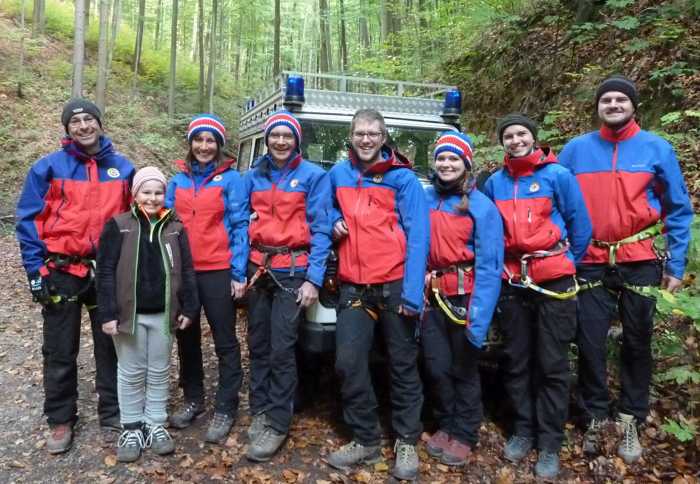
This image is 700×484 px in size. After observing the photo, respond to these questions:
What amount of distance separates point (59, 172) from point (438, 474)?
346 cm

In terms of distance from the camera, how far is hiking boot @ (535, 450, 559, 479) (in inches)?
138

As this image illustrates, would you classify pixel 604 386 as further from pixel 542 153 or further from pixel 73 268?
pixel 73 268

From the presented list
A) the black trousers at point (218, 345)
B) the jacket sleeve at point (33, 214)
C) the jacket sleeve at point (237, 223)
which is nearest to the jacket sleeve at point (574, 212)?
the jacket sleeve at point (237, 223)

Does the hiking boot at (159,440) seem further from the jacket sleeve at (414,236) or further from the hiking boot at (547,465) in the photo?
the hiking boot at (547,465)

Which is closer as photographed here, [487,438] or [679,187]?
[679,187]

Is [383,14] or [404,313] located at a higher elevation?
[383,14]

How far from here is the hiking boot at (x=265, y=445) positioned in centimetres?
363

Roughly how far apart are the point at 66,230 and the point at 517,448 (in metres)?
3.63

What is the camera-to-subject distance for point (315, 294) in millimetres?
3615

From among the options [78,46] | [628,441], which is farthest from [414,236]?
[78,46]

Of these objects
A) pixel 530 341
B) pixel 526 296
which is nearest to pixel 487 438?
pixel 530 341

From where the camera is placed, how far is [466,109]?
1142cm

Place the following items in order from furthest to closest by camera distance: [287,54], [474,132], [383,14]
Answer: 1. [287,54]
2. [383,14]
3. [474,132]

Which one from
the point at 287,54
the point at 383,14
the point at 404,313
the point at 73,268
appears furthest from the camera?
the point at 287,54
